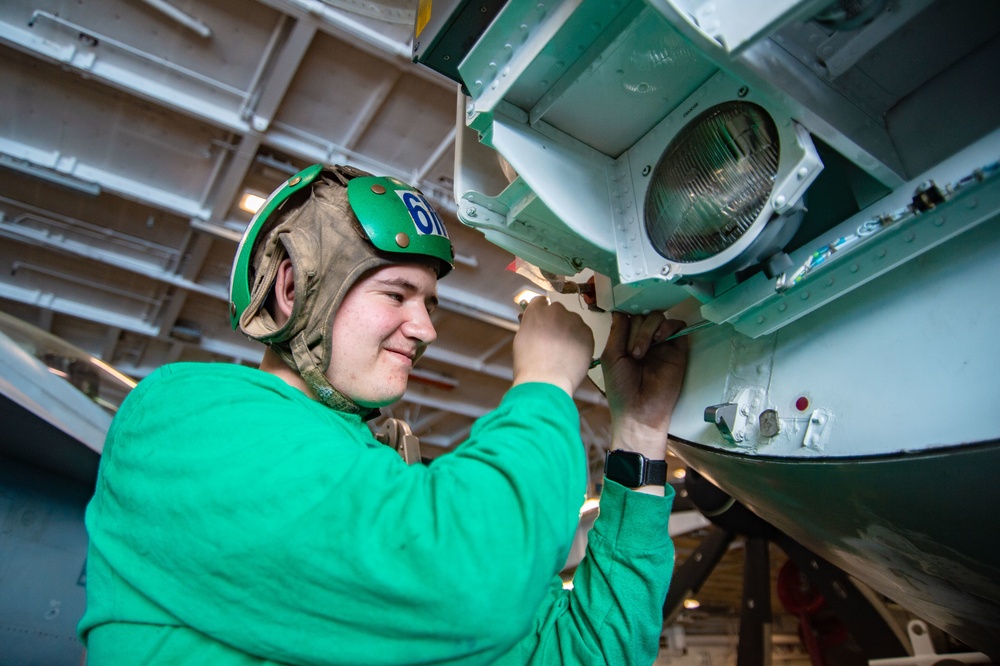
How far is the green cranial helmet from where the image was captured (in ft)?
4.52

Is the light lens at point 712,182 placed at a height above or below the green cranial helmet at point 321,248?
above

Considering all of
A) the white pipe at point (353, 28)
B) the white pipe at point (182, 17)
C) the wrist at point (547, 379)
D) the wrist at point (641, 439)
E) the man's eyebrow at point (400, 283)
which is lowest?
the wrist at point (547, 379)

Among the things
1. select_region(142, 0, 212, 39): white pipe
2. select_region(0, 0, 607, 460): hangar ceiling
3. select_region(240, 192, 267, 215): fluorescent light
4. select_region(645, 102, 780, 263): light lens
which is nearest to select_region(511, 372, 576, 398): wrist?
select_region(645, 102, 780, 263): light lens

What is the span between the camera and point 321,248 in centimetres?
146

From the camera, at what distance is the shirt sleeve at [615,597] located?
1.36 m

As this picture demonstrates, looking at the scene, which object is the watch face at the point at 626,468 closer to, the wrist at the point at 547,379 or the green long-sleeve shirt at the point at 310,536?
the wrist at the point at 547,379

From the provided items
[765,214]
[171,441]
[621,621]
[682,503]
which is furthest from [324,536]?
[682,503]

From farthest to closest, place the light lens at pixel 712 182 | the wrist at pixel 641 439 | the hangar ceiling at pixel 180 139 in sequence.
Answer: the hangar ceiling at pixel 180 139 < the wrist at pixel 641 439 < the light lens at pixel 712 182

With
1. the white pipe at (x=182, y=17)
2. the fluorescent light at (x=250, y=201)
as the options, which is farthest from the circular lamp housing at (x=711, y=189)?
the fluorescent light at (x=250, y=201)

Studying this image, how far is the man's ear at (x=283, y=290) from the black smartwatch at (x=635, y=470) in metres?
0.91

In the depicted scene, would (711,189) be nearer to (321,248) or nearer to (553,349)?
(553,349)

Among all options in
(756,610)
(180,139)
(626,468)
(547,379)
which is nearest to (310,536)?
(547,379)

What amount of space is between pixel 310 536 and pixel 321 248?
84cm

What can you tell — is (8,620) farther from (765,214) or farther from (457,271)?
(457,271)
